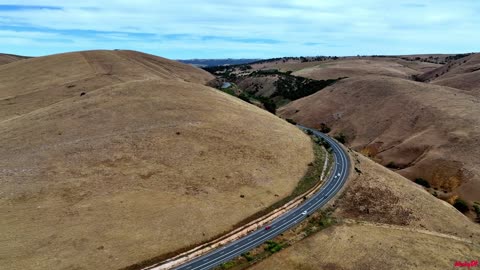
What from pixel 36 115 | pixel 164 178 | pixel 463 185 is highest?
pixel 36 115

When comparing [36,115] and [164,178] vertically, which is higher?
[36,115]

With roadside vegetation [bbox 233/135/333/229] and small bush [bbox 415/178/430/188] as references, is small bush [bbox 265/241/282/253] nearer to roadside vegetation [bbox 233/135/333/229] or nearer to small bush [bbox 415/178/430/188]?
A: roadside vegetation [bbox 233/135/333/229]

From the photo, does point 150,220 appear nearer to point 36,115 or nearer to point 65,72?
point 36,115

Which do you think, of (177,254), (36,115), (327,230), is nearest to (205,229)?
(177,254)

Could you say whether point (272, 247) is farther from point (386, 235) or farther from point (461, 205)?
point (461, 205)

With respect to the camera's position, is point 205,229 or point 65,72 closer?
point 205,229

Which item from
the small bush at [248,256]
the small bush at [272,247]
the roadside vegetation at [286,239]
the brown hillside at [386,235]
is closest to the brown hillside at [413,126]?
the brown hillside at [386,235]

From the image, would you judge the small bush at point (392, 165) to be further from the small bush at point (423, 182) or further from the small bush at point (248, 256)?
the small bush at point (248, 256)

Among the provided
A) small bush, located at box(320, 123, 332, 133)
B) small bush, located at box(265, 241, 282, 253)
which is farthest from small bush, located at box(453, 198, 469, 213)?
small bush, located at box(320, 123, 332, 133)
